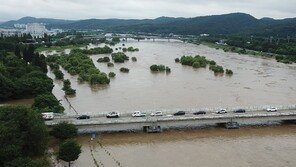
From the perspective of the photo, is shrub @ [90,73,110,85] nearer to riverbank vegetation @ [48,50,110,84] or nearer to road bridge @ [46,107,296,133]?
riverbank vegetation @ [48,50,110,84]

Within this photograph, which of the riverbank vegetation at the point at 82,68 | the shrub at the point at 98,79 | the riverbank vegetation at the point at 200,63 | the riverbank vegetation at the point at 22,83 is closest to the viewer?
the riverbank vegetation at the point at 22,83

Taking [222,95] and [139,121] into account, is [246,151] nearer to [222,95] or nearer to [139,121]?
[139,121]

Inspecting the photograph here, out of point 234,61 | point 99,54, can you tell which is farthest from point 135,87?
point 99,54

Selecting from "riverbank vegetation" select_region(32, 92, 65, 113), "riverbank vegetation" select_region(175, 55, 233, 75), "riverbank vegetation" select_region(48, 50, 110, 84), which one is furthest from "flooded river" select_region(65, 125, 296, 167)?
"riverbank vegetation" select_region(175, 55, 233, 75)

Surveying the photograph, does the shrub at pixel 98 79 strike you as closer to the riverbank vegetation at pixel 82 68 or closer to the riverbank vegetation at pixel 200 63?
the riverbank vegetation at pixel 82 68

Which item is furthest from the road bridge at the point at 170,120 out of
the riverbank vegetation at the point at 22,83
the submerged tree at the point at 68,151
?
the riverbank vegetation at the point at 22,83

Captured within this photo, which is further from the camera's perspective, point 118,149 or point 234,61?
point 234,61
